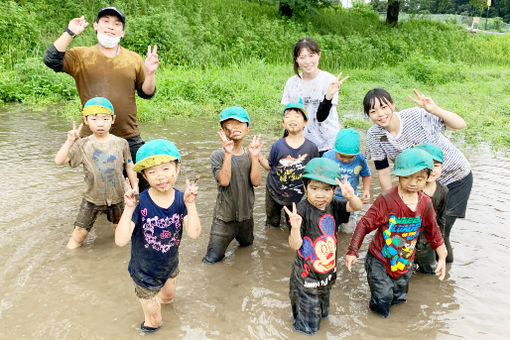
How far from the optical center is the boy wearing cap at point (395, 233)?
320cm

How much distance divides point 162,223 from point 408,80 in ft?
45.1

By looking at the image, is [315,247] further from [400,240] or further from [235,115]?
[235,115]

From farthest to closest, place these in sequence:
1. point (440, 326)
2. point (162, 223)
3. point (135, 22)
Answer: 1. point (135, 22)
2. point (440, 326)
3. point (162, 223)

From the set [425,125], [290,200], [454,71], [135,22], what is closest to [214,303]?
[290,200]

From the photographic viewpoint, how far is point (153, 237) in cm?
296

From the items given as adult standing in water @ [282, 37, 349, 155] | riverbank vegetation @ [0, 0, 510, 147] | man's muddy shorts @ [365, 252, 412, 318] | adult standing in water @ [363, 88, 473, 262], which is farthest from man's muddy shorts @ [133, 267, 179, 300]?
riverbank vegetation @ [0, 0, 510, 147]

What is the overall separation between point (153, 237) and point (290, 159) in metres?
1.83

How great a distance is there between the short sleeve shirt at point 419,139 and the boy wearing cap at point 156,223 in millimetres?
1956

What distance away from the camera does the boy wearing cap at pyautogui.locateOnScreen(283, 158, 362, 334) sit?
9.88 ft

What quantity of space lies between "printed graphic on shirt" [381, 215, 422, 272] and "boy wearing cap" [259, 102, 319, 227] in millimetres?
1311

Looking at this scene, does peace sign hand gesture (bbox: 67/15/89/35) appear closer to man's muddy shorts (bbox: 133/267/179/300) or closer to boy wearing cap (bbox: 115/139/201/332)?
boy wearing cap (bbox: 115/139/201/332)

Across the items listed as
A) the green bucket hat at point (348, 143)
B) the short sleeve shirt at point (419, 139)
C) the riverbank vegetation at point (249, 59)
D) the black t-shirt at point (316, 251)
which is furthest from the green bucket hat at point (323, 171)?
the riverbank vegetation at point (249, 59)

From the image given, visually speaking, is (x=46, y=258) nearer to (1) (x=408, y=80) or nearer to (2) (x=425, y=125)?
(2) (x=425, y=125)

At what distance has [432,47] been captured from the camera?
21.9m
